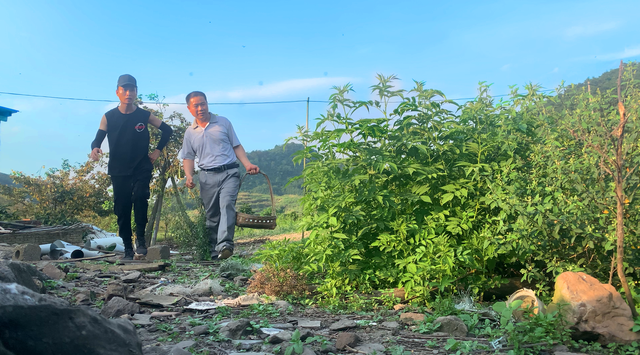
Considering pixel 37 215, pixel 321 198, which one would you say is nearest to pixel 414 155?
pixel 321 198

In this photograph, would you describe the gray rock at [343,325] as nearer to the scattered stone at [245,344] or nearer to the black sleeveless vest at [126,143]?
the scattered stone at [245,344]

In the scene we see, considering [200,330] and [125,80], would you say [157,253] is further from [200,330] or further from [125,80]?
[200,330]

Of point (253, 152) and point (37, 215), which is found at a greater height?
point (253, 152)

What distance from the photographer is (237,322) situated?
10.7ft

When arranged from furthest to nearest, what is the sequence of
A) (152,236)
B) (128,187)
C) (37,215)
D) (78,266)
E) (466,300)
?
(37,215), (152,236), (128,187), (78,266), (466,300)

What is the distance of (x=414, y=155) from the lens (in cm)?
428

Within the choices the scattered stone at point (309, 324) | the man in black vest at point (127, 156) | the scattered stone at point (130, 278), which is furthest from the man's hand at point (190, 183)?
the scattered stone at point (309, 324)

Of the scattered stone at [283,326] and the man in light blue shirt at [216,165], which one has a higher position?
the man in light blue shirt at [216,165]

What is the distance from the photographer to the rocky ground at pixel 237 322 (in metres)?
3.00

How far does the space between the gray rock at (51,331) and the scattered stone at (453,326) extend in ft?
7.05

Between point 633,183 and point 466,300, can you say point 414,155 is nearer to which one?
point 466,300

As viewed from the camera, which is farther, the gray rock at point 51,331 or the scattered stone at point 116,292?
the scattered stone at point 116,292

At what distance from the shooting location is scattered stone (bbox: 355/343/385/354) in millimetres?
2956

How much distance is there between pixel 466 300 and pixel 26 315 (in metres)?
3.23
